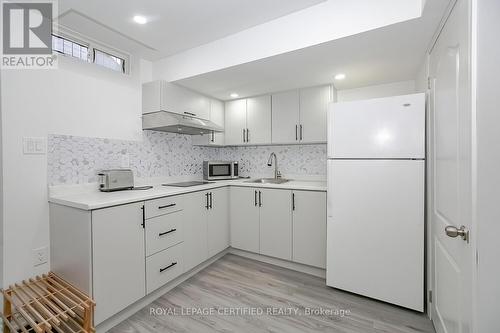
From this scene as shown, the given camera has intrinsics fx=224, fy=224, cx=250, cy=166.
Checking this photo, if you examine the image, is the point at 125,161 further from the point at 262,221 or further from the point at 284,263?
the point at 284,263

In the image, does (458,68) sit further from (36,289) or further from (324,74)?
(36,289)

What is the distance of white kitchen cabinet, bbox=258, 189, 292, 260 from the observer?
8.27 ft

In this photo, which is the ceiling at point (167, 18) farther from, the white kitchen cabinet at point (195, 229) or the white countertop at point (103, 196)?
the white kitchen cabinet at point (195, 229)

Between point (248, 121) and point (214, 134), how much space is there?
0.52 meters

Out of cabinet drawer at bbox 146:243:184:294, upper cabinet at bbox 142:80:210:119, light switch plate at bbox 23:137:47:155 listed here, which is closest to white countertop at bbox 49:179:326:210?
light switch plate at bbox 23:137:47:155

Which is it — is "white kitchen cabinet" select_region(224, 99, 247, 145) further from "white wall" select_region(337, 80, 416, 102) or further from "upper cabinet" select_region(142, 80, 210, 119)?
"white wall" select_region(337, 80, 416, 102)

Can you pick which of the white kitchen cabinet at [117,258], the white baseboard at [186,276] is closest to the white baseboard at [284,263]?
the white baseboard at [186,276]

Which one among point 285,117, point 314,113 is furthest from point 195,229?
point 314,113

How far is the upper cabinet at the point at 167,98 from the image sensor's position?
2480mm

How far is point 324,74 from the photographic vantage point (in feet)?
7.76

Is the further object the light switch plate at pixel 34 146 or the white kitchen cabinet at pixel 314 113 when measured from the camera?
the white kitchen cabinet at pixel 314 113

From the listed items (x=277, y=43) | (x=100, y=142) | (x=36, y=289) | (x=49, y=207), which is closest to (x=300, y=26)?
(x=277, y=43)

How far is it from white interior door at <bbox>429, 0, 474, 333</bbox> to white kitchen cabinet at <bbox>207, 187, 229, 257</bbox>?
2.02 metres

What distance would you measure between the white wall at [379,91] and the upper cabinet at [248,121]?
1.01m
